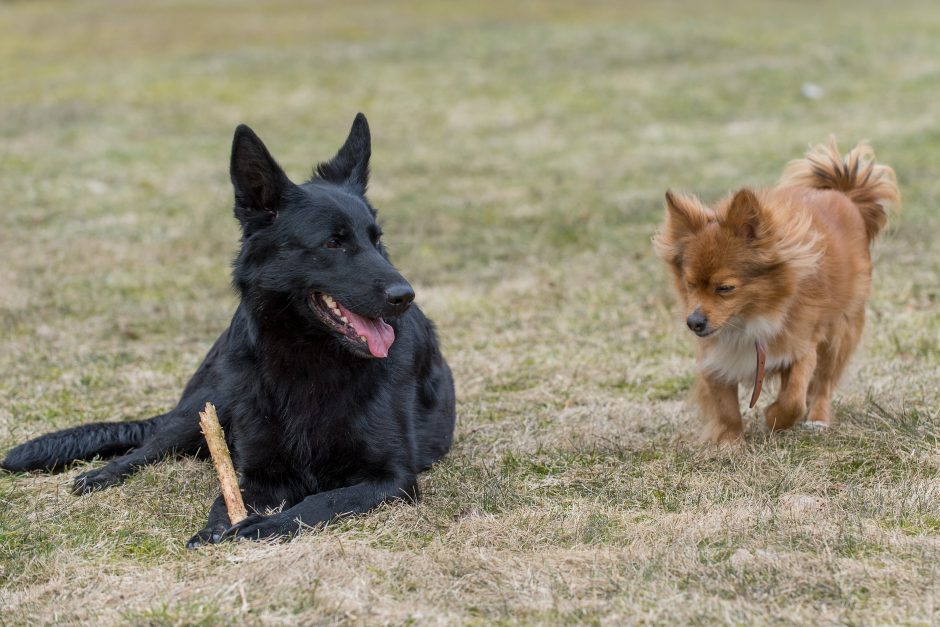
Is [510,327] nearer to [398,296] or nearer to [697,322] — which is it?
[697,322]

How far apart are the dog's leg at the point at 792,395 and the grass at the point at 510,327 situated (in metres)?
0.13

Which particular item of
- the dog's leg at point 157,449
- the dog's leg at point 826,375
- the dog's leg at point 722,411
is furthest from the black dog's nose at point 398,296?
the dog's leg at point 826,375

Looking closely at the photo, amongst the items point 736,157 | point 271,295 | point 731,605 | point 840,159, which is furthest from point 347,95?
point 731,605

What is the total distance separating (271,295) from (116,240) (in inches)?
307

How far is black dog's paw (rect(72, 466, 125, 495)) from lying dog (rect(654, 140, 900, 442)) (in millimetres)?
2871

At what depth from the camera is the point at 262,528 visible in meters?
4.33

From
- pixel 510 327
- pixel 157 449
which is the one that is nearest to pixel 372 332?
pixel 157 449

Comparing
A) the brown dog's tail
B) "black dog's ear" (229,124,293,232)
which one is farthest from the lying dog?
"black dog's ear" (229,124,293,232)

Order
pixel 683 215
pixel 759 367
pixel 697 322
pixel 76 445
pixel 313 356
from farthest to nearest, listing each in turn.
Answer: pixel 76 445 < pixel 759 367 < pixel 683 215 < pixel 697 322 < pixel 313 356

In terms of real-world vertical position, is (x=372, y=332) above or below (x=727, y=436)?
above

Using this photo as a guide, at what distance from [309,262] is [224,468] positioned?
94 cm

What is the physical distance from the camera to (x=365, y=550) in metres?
4.11

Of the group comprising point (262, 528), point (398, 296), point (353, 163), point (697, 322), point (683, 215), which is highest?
point (353, 163)

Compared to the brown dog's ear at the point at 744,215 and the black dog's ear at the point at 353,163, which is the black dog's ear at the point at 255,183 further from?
the brown dog's ear at the point at 744,215
